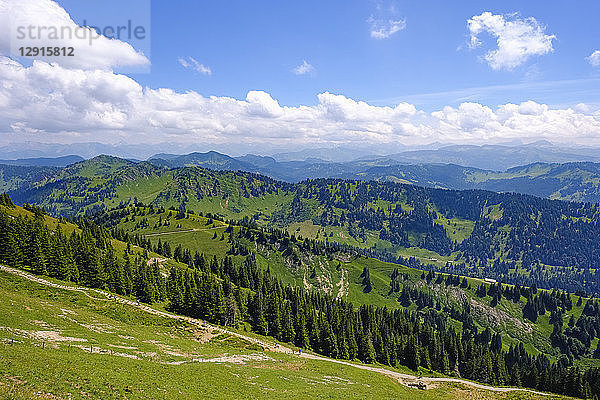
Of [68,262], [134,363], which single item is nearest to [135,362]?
[134,363]

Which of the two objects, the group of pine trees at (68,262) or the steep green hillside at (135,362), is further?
the group of pine trees at (68,262)

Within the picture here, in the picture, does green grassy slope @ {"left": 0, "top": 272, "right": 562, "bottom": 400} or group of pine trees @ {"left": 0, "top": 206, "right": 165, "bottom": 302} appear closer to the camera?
green grassy slope @ {"left": 0, "top": 272, "right": 562, "bottom": 400}

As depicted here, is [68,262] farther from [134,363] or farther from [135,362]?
[134,363]

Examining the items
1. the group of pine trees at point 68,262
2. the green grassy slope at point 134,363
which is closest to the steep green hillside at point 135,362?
the green grassy slope at point 134,363

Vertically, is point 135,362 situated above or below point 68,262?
below

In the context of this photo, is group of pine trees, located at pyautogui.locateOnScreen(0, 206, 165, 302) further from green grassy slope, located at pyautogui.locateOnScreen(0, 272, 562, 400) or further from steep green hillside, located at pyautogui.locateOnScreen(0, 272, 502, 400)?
steep green hillside, located at pyautogui.locateOnScreen(0, 272, 502, 400)

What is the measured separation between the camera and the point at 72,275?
91.2 m

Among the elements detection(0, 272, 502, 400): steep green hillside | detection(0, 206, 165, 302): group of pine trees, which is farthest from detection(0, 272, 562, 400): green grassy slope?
detection(0, 206, 165, 302): group of pine trees

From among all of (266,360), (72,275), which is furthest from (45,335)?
(72,275)

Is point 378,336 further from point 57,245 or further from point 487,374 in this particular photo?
point 57,245

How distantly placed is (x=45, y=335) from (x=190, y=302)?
182ft

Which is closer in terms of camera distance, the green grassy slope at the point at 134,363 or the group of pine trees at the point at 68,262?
the green grassy slope at the point at 134,363

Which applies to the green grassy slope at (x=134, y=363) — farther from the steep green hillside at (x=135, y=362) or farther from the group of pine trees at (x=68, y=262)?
the group of pine trees at (x=68, y=262)

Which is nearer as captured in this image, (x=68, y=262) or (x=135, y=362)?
(x=135, y=362)
